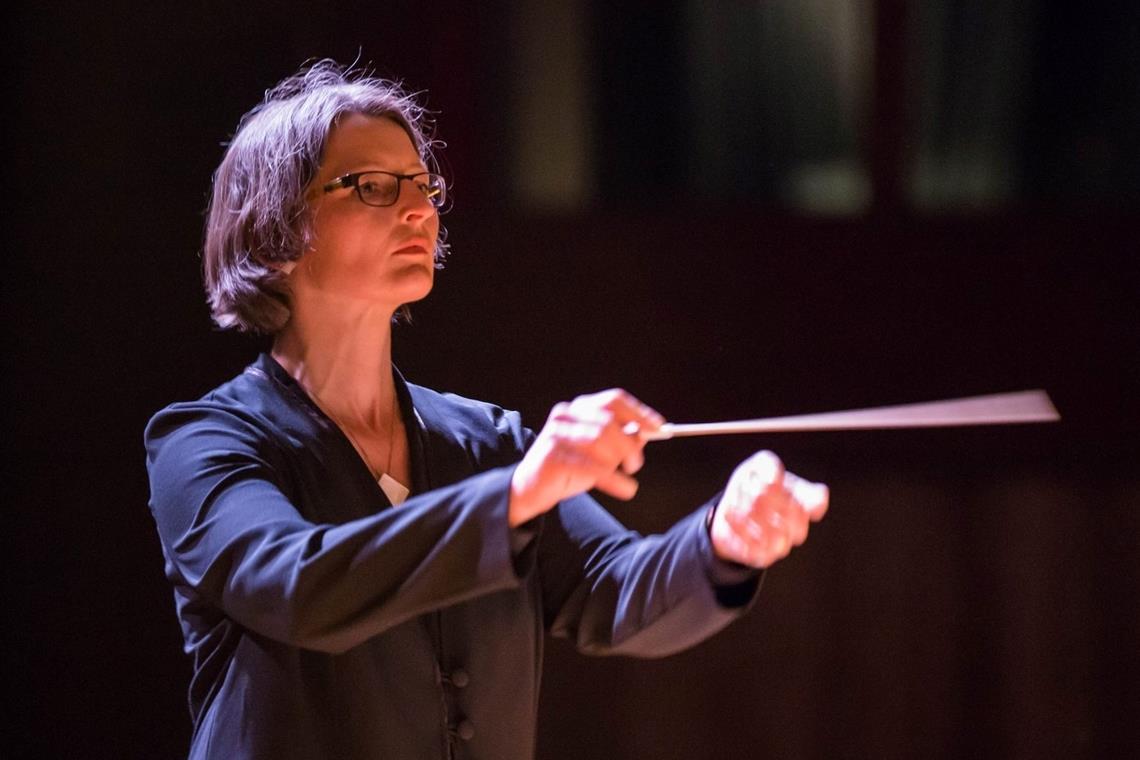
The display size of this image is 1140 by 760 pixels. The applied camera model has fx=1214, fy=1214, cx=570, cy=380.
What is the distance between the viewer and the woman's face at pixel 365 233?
1.34m

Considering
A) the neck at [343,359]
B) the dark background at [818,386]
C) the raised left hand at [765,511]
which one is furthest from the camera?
the dark background at [818,386]

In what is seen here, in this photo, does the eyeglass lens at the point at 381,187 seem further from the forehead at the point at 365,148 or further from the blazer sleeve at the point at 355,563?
the blazer sleeve at the point at 355,563

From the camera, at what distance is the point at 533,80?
7.51 ft

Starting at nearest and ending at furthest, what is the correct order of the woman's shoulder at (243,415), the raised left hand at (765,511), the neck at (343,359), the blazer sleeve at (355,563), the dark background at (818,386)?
the blazer sleeve at (355,563), the raised left hand at (765,511), the woman's shoulder at (243,415), the neck at (343,359), the dark background at (818,386)

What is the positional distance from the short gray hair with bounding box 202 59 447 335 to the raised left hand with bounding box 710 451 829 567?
0.57 m

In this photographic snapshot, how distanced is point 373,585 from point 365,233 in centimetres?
47

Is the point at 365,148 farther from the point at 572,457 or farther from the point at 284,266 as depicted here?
the point at 572,457

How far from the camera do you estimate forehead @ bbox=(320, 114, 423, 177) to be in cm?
140

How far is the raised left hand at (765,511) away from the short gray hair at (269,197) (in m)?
0.57

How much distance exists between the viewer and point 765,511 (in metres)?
1.14

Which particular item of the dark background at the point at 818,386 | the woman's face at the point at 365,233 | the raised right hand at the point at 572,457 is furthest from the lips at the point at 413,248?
the dark background at the point at 818,386

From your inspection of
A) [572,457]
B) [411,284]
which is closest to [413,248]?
[411,284]

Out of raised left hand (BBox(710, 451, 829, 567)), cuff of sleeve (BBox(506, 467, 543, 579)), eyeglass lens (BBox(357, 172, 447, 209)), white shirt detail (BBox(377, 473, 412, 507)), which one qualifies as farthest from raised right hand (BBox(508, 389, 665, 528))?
eyeglass lens (BBox(357, 172, 447, 209))

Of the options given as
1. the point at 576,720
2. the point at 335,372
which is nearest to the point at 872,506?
the point at 576,720
